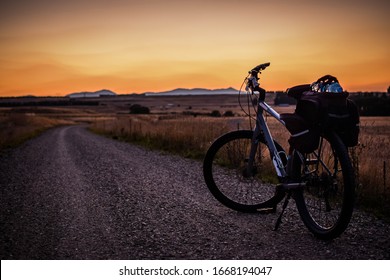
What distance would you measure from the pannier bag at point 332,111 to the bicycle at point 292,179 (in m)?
0.11

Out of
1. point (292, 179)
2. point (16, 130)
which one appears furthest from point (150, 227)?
point (16, 130)

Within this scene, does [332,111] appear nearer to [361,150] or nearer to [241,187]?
[241,187]

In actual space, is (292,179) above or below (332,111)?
below

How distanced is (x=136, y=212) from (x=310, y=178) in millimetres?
2211

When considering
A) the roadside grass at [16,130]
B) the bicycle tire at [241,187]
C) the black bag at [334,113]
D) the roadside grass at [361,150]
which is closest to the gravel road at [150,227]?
the bicycle tire at [241,187]

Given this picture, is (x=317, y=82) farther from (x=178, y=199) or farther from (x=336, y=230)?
(x=178, y=199)

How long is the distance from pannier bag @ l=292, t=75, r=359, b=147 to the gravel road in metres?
1.09

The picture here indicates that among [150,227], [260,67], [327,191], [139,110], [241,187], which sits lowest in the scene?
[150,227]

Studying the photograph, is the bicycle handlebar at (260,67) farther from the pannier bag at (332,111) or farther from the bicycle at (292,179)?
the pannier bag at (332,111)

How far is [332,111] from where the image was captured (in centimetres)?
290

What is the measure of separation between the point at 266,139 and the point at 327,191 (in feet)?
3.33

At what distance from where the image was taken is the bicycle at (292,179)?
2959 millimetres

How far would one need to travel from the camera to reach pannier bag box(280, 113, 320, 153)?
3.11 m
